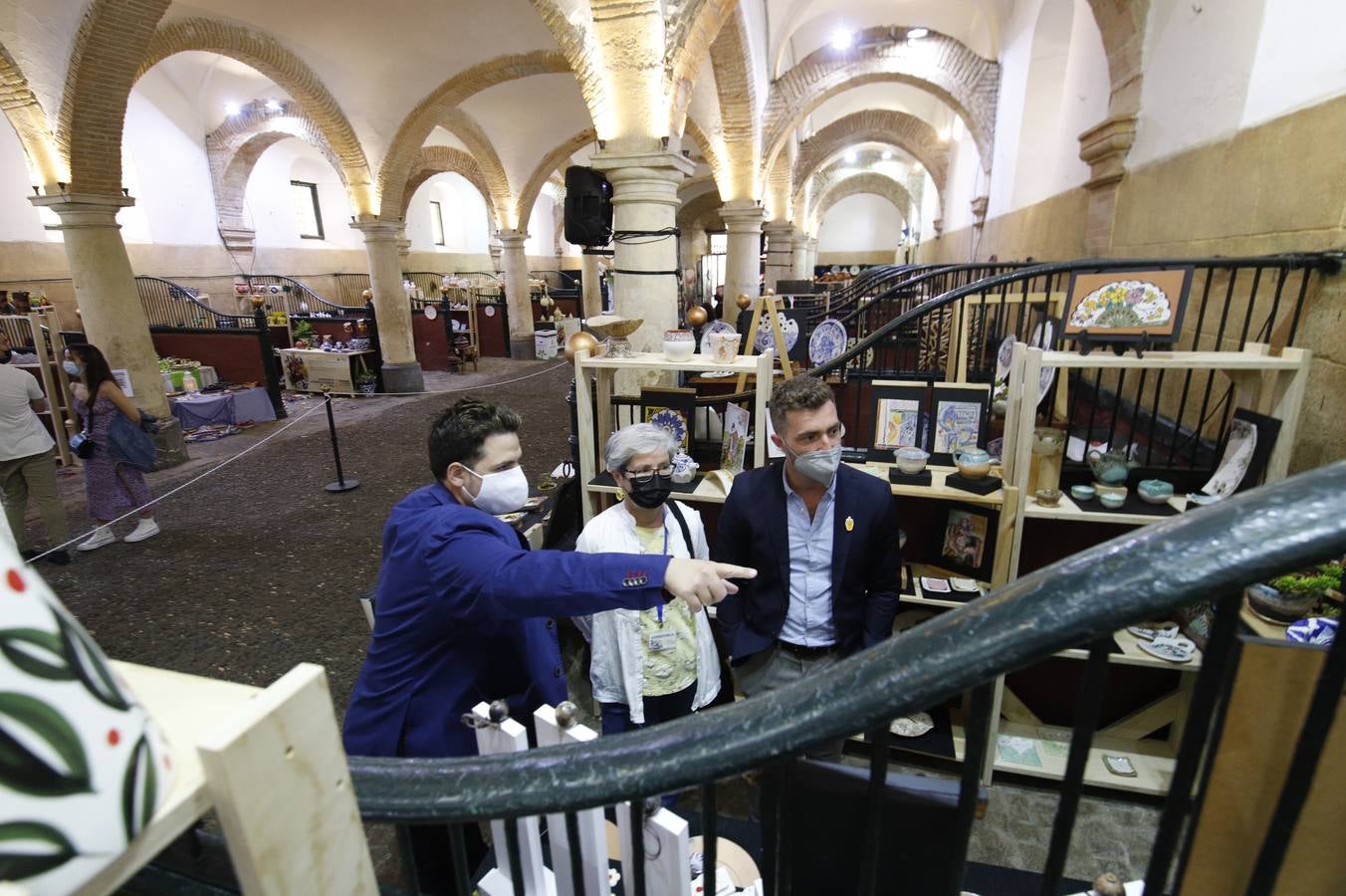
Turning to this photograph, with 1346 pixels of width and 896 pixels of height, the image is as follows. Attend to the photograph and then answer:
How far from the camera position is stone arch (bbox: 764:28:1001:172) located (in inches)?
437

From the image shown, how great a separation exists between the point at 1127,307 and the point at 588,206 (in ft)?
14.1

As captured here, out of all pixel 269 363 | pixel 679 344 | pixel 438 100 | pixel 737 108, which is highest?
pixel 438 100

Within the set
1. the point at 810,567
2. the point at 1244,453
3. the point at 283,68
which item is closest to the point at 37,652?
the point at 810,567

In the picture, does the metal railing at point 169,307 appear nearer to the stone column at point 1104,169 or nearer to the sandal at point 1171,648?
the stone column at point 1104,169

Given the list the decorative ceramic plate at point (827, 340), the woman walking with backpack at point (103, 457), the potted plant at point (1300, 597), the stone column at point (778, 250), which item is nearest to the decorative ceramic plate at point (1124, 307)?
the potted plant at point (1300, 597)

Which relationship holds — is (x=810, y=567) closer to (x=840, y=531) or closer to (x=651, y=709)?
(x=840, y=531)

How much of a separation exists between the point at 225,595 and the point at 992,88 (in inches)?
508

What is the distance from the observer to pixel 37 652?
1.34ft

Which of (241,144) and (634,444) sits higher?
(241,144)

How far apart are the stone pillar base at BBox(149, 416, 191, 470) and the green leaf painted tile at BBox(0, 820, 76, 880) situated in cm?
896

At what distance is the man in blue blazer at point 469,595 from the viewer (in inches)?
53.9

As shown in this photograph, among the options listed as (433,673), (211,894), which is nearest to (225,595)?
(433,673)

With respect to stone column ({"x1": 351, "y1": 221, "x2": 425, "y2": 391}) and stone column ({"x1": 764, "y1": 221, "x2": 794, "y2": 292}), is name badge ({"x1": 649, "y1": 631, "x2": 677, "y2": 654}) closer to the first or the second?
stone column ({"x1": 351, "y1": 221, "x2": 425, "y2": 391})

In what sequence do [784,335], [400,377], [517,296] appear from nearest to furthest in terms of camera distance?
1. [784,335]
2. [400,377]
3. [517,296]
